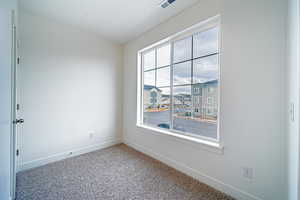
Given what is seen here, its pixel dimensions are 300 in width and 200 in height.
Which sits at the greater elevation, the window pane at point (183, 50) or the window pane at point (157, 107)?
the window pane at point (183, 50)

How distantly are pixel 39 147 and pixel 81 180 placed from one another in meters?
1.17

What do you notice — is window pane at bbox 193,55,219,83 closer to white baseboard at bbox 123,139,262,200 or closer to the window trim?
the window trim

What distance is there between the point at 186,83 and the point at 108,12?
6.28 ft

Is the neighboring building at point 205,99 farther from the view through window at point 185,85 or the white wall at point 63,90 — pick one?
the white wall at point 63,90

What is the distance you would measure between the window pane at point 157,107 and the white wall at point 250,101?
903mm

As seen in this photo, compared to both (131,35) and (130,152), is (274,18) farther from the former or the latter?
(130,152)

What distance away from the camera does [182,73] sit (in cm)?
245

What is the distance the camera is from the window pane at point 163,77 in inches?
107

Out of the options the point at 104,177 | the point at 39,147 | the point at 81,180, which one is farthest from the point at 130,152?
the point at 39,147

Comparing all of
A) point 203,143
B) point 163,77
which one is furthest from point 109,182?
point 163,77

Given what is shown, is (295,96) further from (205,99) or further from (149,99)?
(149,99)

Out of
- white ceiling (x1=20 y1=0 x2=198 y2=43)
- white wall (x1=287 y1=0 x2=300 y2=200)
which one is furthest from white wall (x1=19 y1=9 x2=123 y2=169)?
white wall (x1=287 y1=0 x2=300 y2=200)

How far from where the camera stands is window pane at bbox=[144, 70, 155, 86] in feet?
10.2

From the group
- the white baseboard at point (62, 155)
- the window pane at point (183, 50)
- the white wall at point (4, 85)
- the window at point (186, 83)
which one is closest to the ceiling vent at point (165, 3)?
the window at point (186, 83)
